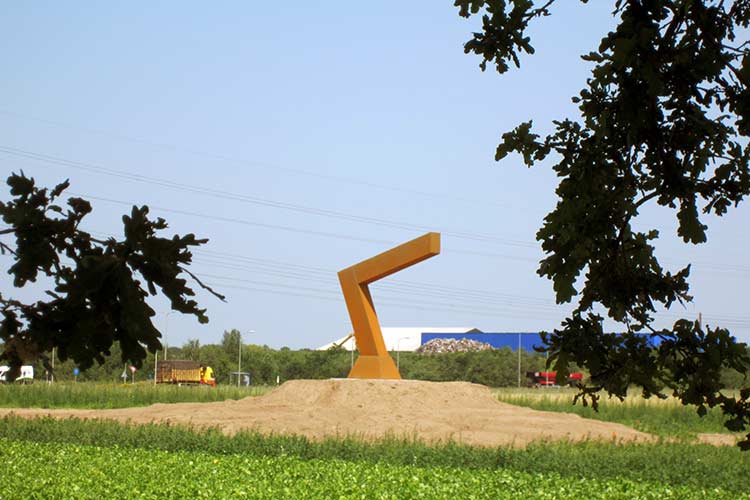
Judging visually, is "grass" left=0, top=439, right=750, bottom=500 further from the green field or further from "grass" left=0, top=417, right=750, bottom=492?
"grass" left=0, top=417, right=750, bottom=492

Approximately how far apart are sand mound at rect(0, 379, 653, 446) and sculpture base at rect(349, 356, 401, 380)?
914mm

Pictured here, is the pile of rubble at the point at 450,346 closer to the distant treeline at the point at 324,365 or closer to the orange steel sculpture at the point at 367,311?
the distant treeline at the point at 324,365

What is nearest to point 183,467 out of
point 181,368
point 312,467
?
point 312,467

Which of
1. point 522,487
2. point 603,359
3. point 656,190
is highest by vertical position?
point 656,190

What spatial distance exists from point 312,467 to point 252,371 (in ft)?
130

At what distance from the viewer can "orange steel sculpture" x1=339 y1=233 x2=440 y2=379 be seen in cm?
2333

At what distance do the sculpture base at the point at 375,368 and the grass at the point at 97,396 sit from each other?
→ 5.68 metres

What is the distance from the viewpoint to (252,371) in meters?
50.4

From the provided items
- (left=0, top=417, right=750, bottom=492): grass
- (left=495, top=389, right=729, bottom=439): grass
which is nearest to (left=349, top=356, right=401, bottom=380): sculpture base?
(left=495, top=389, right=729, bottom=439): grass

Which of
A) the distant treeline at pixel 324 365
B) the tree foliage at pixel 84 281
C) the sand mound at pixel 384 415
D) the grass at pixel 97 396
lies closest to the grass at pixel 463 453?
the sand mound at pixel 384 415

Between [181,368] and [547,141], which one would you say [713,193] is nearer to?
[547,141]

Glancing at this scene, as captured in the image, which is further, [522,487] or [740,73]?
[522,487]

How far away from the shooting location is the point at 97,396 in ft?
91.6

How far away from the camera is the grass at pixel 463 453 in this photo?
1216cm
